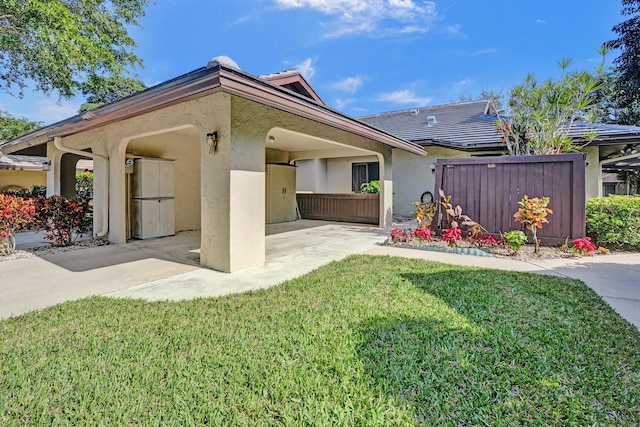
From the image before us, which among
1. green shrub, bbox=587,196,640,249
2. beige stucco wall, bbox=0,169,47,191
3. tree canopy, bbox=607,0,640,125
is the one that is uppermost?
tree canopy, bbox=607,0,640,125

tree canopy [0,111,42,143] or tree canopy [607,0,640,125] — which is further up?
tree canopy [607,0,640,125]

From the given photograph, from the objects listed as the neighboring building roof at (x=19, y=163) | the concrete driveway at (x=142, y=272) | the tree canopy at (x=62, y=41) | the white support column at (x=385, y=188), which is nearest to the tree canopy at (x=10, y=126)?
the neighboring building roof at (x=19, y=163)

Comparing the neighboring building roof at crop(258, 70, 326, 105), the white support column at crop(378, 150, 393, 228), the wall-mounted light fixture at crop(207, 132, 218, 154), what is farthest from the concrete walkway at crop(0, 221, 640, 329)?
the neighboring building roof at crop(258, 70, 326, 105)

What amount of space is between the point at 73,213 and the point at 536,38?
19.5 m

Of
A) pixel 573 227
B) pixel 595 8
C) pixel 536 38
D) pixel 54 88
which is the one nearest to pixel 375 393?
pixel 573 227

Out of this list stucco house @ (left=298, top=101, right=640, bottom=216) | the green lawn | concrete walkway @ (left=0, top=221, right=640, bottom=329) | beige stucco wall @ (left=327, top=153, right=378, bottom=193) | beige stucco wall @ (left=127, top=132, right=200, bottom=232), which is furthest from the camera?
beige stucco wall @ (left=327, top=153, right=378, bottom=193)

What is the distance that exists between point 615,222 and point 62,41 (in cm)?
1419

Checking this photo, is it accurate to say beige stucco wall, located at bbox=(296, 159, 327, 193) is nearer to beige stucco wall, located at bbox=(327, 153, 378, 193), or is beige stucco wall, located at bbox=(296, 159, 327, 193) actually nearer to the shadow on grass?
beige stucco wall, located at bbox=(327, 153, 378, 193)

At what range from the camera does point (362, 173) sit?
15203 mm

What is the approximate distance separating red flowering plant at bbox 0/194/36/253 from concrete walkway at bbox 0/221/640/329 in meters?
0.80

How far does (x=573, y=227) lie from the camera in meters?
6.48

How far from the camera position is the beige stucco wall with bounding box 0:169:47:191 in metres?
15.0

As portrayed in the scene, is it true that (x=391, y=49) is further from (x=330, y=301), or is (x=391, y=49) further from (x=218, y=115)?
(x=330, y=301)

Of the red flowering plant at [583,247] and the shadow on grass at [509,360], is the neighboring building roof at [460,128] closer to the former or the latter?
the red flowering plant at [583,247]
